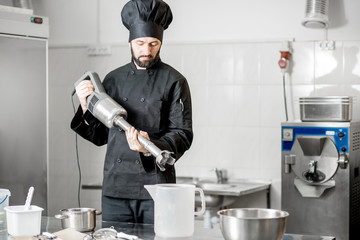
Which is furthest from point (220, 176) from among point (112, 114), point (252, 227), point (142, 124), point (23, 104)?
point (252, 227)

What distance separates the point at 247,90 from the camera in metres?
4.11

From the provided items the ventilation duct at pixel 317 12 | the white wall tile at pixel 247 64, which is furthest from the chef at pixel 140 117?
the white wall tile at pixel 247 64

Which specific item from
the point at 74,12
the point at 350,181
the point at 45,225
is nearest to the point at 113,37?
the point at 74,12

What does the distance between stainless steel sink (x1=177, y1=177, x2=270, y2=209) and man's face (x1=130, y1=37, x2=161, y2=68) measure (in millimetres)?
1438

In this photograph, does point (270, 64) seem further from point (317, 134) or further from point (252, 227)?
point (252, 227)

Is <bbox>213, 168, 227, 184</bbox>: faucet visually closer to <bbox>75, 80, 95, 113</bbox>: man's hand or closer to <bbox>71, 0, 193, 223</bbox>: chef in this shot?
<bbox>71, 0, 193, 223</bbox>: chef

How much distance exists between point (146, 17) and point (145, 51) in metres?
0.15

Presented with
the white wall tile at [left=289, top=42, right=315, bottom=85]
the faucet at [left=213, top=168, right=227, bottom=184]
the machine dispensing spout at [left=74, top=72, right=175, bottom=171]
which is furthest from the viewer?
the faucet at [left=213, top=168, right=227, bottom=184]

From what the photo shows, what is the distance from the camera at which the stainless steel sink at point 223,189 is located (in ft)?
11.9

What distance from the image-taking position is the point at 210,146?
4.21 meters

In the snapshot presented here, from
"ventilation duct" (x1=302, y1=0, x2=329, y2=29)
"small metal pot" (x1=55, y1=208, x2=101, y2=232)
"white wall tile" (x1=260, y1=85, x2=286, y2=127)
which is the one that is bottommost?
"small metal pot" (x1=55, y1=208, x2=101, y2=232)

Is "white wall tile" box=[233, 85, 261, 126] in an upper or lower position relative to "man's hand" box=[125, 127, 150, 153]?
upper

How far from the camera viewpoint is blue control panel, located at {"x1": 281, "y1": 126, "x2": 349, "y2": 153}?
349 cm

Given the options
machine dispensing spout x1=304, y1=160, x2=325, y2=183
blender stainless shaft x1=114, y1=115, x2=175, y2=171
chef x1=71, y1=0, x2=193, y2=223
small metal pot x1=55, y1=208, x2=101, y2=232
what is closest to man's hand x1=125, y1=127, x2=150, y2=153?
blender stainless shaft x1=114, y1=115, x2=175, y2=171
